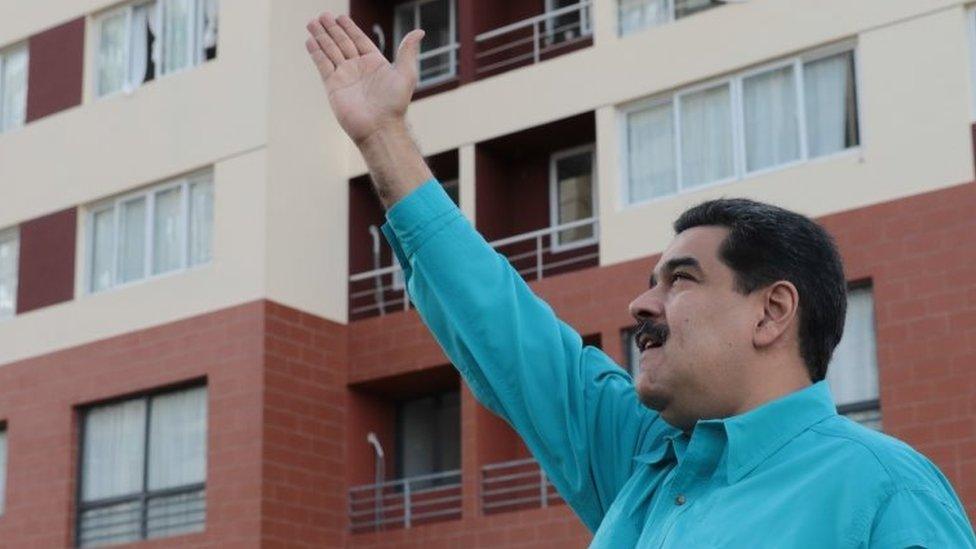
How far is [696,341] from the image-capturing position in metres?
4.36

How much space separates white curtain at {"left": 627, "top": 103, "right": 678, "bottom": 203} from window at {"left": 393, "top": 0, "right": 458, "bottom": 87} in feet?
13.3

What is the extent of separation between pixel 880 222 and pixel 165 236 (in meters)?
9.29

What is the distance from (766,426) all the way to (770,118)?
17669 mm

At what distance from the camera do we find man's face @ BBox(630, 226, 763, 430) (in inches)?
171

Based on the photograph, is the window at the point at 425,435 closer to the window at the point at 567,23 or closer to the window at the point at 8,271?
the window at the point at 567,23

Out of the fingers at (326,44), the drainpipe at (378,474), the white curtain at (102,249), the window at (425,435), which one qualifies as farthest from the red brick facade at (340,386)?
the fingers at (326,44)

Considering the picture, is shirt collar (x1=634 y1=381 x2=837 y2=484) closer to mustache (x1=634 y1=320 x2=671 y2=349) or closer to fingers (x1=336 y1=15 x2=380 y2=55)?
mustache (x1=634 y1=320 x2=671 y2=349)

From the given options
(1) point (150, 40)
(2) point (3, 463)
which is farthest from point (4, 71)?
(2) point (3, 463)

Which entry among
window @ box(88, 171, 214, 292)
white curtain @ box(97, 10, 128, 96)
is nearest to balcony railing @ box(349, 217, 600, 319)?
window @ box(88, 171, 214, 292)

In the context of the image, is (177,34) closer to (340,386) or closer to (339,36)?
(340,386)

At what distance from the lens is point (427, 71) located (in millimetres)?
26562

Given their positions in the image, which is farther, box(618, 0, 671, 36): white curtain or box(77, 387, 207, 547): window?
box(77, 387, 207, 547): window

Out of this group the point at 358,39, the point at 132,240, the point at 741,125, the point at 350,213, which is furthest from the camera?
the point at 132,240

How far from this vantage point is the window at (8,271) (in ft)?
87.1
